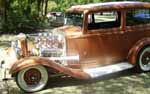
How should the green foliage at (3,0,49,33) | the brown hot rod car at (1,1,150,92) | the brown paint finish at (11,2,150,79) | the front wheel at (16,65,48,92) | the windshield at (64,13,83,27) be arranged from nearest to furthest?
1. the front wheel at (16,65,48,92)
2. the brown hot rod car at (1,1,150,92)
3. the brown paint finish at (11,2,150,79)
4. the windshield at (64,13,83,27)
5. the green foliage at (3,0,49,33)

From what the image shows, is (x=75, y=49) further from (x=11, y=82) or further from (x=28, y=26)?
(x=28, y=26)

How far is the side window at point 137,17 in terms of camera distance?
8.73 meters

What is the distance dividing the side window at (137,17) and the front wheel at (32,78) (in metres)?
2.79

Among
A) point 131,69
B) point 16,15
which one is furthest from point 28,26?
point 131,69

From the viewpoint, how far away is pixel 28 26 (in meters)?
21.0

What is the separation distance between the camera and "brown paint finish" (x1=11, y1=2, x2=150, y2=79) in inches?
317

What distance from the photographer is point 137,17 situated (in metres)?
8.91

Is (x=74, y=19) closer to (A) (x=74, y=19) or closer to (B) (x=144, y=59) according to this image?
(A) (x=74, y=19)

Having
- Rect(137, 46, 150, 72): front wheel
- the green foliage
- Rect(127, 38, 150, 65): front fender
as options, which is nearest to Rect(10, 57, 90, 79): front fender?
Rect(127, 38, 150, 65): front fender

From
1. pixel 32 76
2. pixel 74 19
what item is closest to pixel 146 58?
pixel 74 19

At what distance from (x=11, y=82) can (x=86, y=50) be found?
2092 mm

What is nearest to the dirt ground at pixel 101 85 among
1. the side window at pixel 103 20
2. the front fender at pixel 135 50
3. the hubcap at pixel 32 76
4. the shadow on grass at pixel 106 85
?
the shadow on grass at pixel 106 85

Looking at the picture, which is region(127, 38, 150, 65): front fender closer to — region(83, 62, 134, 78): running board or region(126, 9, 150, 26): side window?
region(83, 62, 134, 78): running board

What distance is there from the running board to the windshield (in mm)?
1210
